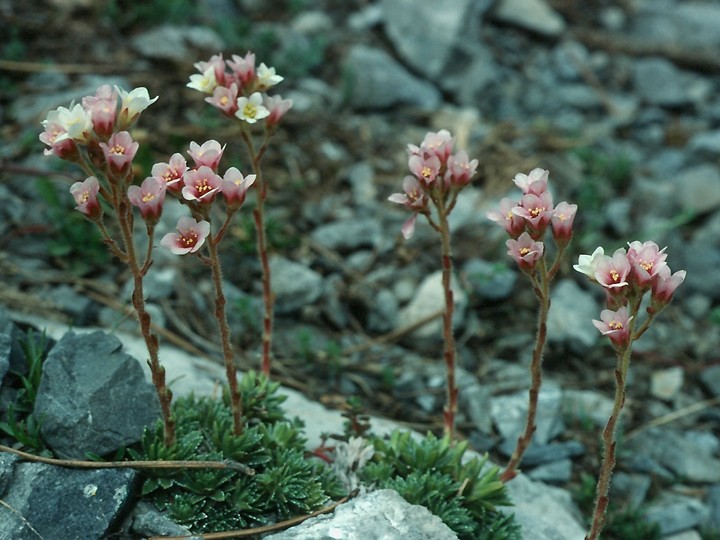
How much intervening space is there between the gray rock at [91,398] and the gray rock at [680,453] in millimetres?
2993

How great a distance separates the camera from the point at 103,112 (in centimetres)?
320

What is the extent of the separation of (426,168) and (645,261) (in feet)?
3.27

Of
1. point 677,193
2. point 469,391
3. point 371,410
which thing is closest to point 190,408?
point 371,410

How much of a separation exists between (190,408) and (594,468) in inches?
95.6

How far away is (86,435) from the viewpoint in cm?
358

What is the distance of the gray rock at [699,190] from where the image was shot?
705 centimetres

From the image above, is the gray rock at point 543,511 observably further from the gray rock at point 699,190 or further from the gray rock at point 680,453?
the gray rock at point 699,190

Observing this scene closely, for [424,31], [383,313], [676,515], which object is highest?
[424,31]

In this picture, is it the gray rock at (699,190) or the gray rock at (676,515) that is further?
the gray rock at (699,190)

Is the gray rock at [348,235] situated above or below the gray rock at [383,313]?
above

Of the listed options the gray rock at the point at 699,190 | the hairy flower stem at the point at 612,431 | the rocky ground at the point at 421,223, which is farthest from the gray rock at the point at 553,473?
the gray rock at the point at 699,190

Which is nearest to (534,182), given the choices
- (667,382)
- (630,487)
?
(630,487)

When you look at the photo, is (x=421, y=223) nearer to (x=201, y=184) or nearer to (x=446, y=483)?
(x=446, y=483)

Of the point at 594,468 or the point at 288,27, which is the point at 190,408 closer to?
the point at 594,468
